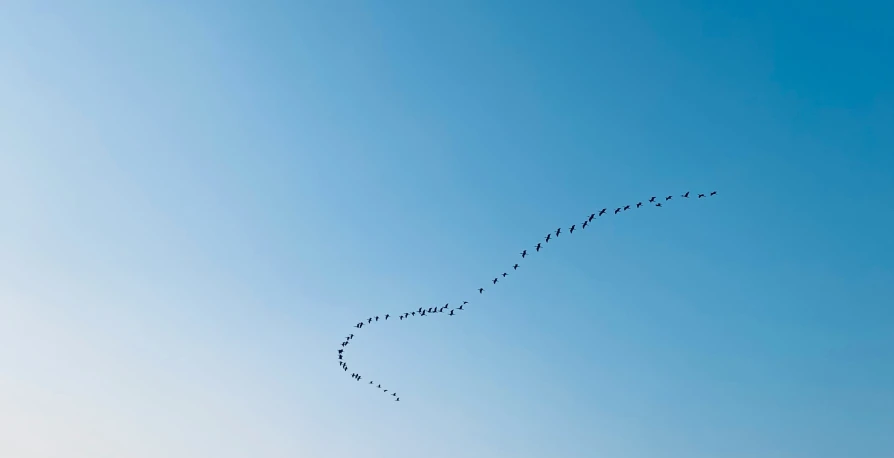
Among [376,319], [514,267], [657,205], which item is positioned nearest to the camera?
[657,205]

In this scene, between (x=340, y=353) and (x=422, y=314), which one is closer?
(x=422, y=314)

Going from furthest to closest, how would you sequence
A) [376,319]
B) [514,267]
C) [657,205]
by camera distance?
[376,319] < [514,267] < [657,205]

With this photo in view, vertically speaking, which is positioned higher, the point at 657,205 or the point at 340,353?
the point at 657,205

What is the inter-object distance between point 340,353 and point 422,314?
50.8 feet

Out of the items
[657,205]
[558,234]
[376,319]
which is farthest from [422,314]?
[657,205]

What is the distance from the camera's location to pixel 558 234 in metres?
80.6

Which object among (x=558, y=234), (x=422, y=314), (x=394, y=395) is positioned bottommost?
(x=394, y=395)

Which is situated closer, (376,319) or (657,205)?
Result: (657,205)

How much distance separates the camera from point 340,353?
9619cm

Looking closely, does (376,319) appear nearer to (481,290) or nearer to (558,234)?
(481,290)

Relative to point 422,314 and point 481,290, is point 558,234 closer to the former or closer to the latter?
point 481,290

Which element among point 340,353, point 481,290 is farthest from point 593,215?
point 340,353

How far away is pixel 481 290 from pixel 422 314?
27.9 ft

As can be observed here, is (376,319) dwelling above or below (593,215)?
below
